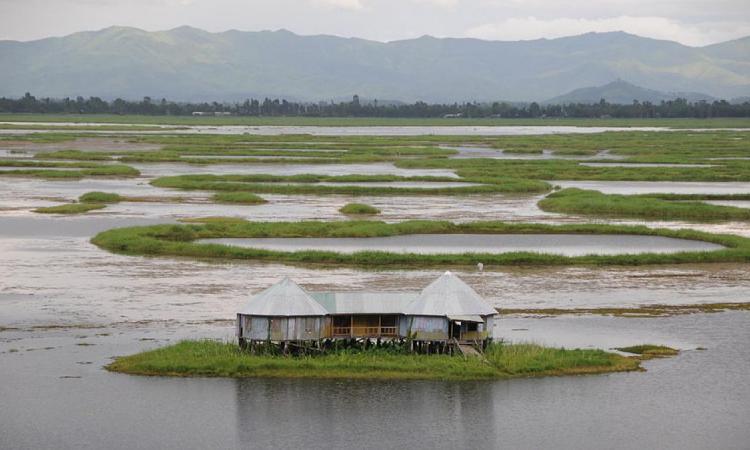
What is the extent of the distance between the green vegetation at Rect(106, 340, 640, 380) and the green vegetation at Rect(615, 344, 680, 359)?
1.03 metres

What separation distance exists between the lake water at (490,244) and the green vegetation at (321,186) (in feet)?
58.5

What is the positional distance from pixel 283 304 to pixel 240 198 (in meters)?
33.9

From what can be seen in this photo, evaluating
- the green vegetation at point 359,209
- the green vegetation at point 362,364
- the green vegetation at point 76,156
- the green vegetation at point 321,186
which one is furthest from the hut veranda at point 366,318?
the green vegetation at point 76,156

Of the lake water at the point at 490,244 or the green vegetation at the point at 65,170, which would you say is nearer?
the lake water at the point at 490,244

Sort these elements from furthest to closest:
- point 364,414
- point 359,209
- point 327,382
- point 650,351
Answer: point 359,209 < point 650,351 < point 327,382 < point 364,414

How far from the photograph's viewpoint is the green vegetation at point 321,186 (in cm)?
6525

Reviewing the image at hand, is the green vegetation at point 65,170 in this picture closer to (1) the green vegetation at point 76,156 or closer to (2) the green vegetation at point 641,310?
(1) the green vegetation at point 76,156

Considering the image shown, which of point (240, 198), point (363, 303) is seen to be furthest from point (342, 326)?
point (240, 198)

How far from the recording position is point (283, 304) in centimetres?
2656

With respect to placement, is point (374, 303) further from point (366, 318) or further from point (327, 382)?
point (327, 382)

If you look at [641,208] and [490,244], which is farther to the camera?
[641,208]

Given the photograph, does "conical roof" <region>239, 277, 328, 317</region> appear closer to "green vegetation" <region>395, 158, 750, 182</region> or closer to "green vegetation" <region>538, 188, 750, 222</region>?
"green vegetation" <region>538, 188, 750, 222</region>

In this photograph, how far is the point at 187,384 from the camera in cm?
2552

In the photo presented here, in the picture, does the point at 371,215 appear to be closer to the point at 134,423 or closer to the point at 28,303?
the point at 28,303
